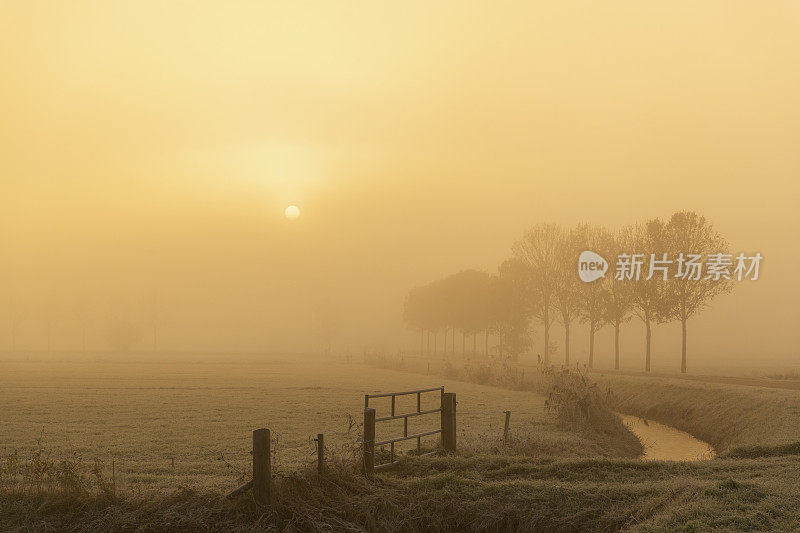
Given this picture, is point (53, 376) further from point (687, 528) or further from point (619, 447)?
point (687, 528)

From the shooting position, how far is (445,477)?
1639 centimetres

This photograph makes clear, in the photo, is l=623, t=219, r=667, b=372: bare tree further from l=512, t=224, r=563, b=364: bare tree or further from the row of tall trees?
l=512, t=224, r=563, b=364: bare tree

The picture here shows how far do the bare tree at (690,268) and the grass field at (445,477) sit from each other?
22.7 meters

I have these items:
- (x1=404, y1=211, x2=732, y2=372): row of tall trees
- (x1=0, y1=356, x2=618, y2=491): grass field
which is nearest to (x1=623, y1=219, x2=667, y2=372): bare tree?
(x1=404, y1=211, x2=732, y2=372): row of tall trees

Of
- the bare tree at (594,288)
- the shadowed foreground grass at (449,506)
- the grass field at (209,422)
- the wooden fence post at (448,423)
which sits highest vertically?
the bare tree at (594,288)

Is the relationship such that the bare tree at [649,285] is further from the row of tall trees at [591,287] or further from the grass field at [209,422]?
the grass field at [209,422]

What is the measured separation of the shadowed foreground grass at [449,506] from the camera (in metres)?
13.7

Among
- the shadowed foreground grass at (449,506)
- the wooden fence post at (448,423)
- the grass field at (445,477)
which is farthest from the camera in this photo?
the wooden fence post at (448,423)

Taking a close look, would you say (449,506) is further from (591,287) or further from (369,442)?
(591,287)

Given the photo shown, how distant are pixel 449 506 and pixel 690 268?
49.6 m

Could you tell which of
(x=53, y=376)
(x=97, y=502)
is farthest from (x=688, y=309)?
(x=53, y=376)

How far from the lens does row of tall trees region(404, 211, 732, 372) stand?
57.8m

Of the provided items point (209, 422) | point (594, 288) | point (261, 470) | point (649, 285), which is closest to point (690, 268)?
point (649, 285)

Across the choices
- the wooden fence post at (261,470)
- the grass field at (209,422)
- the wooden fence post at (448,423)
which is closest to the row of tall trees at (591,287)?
the grass field at (209,422)
